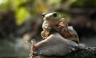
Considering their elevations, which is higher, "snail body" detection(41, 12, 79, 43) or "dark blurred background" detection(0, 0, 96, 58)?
"dark blurred background" detection(0, 0, 96, 58)

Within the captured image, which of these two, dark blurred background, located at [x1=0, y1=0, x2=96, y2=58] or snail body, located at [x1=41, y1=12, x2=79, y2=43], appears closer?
snail body, located at [x1=41, y1=12, x2=79, y2=43]

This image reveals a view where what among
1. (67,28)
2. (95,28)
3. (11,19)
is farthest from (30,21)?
(67,28)

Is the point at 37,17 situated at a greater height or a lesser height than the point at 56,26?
greater

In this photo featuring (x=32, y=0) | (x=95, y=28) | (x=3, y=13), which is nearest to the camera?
(x=95, y=28)

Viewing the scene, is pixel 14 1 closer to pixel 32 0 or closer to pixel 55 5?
pixel 32 0

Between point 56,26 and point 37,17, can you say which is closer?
point 56,26

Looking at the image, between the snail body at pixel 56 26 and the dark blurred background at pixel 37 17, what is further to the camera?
the dark blurred background at pixel 37 17

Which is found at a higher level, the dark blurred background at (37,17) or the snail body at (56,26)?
the dark blurred background at (37,17)

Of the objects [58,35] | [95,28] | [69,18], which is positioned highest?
[69,18]
